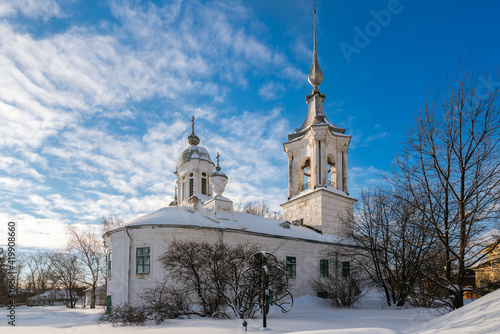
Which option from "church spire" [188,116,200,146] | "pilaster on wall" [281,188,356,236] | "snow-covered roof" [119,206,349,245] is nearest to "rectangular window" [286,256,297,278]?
"snow-covered roof" [119,206,349,245]

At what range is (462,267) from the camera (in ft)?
32.7

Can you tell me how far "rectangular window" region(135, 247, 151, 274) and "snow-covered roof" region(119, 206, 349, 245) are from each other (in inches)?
53.9

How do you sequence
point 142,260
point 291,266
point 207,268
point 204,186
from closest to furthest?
1. point 207,268
2. point 142,260
3. point 291,266
4. point 204,186

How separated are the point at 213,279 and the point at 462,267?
30.8 ft

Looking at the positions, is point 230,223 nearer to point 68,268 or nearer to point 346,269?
point 346,269

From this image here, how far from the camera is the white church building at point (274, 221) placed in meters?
20.0

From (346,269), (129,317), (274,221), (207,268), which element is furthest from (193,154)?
(129,317)

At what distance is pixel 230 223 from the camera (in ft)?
72.3

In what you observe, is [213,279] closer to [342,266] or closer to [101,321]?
[101,321]

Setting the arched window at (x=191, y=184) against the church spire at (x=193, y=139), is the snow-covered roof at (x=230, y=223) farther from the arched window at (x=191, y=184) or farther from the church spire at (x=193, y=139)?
the church spire at (x=193, y=139)

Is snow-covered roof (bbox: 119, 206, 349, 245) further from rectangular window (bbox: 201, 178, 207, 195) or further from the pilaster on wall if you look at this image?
rectangular window (bbox: 201, 178, 207, 195)

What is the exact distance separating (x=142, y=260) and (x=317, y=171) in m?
16.2

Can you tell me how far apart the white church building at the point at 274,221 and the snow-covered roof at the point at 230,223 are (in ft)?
0.17

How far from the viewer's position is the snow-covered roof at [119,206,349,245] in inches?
804
